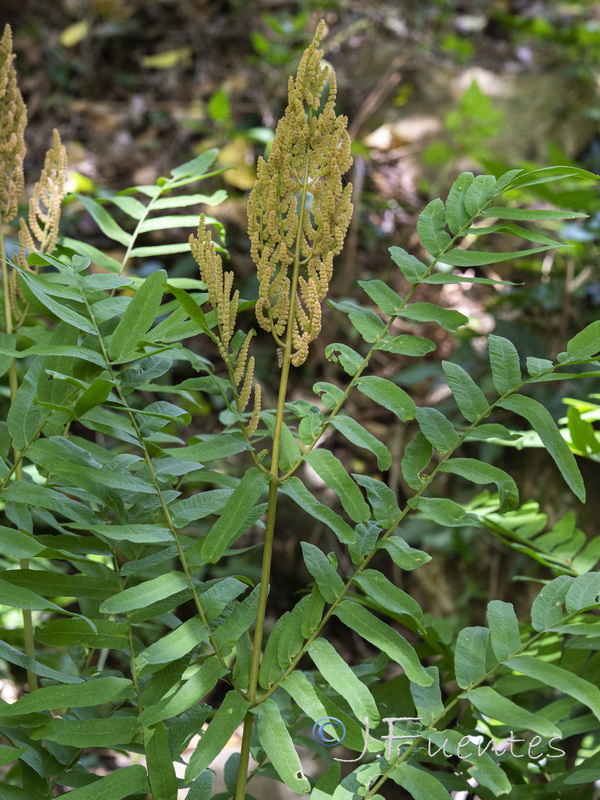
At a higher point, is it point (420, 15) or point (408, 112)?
point (420, 15)

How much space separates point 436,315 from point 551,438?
0.19m

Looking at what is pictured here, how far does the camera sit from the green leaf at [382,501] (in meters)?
0.92

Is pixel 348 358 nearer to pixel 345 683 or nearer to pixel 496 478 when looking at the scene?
pixel 496 478

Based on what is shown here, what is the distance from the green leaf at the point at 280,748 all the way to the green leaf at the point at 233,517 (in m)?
0.18

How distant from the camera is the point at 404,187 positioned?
162 inches

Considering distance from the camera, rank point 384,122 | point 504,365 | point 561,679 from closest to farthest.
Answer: point 561,679
point 504,365
point 384,122

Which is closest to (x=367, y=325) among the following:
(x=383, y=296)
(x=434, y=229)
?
(x=383, y=296)

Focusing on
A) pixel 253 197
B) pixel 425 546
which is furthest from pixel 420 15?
pixel 253 197

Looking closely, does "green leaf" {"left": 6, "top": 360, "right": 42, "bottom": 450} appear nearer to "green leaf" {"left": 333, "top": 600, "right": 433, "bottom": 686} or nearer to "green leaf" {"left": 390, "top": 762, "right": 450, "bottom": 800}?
"green leaf" {"left": 333, "top": 600, "right": 433, "bottom": 686}

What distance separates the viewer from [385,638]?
2.84 feet

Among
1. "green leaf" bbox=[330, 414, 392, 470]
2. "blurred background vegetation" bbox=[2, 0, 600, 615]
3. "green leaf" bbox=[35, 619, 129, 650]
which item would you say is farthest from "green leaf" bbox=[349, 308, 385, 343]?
"blurred background vegetation" bbox=[2, 0, 600, 615]

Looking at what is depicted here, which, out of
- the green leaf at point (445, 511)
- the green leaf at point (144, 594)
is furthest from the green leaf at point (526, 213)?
the green leaf at point (144, 594)

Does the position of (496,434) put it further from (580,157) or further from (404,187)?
(580,157)

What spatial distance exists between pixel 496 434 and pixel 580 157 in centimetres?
379
